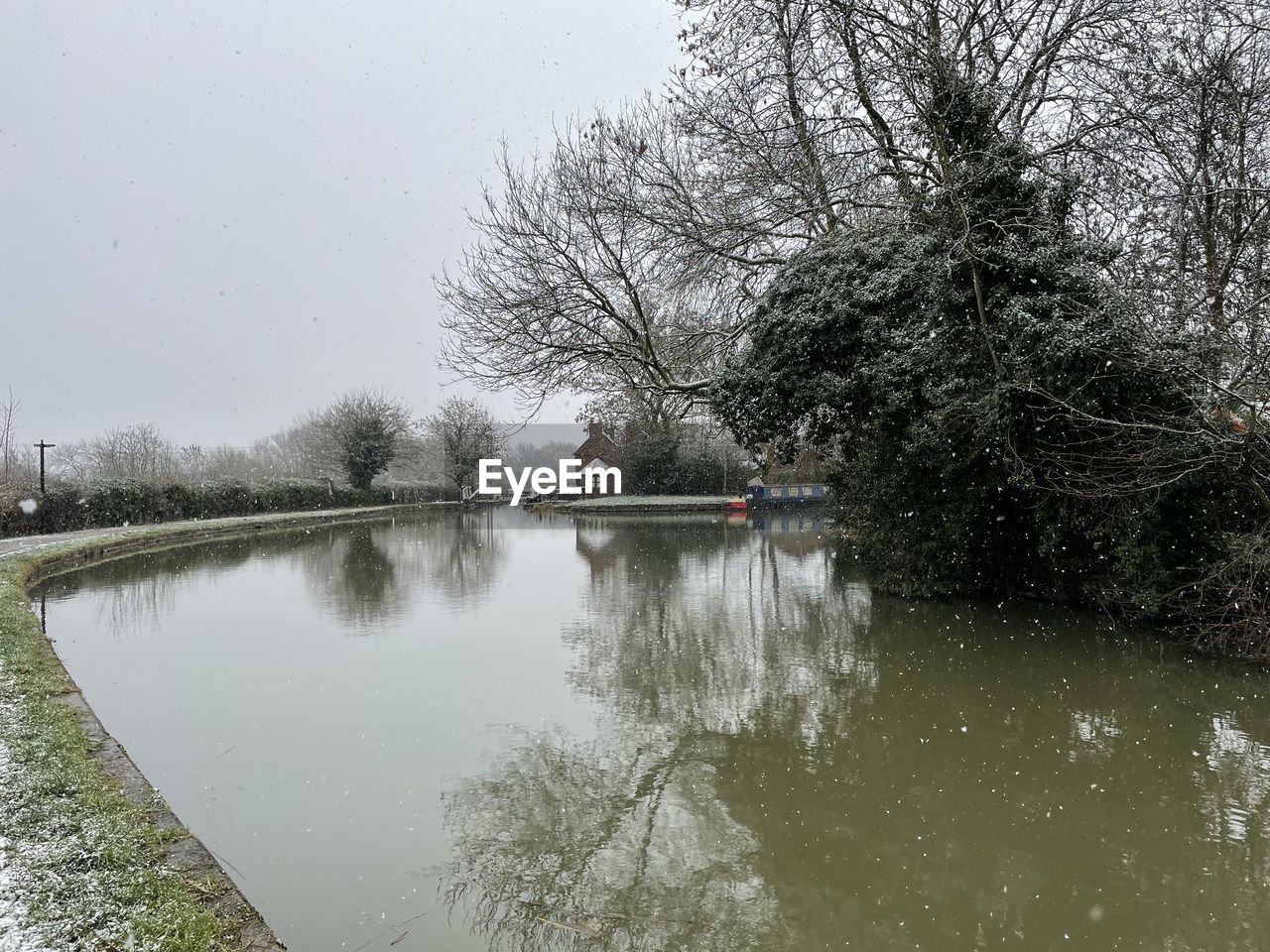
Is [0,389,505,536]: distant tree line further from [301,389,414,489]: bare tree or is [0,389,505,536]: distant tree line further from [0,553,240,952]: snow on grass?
[0,553,240,952]: snow on grass

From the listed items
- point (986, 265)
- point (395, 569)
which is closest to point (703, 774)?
point (986, 265)

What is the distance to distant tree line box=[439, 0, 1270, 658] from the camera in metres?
6.53

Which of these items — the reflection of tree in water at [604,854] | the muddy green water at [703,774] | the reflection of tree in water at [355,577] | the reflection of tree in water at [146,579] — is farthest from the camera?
the reflection of tree in water at [355,577]

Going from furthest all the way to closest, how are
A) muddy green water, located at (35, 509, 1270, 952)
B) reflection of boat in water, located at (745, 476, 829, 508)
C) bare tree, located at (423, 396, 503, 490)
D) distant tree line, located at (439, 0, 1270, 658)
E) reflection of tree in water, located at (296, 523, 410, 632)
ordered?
bare tree, located at (423, 396, 503, 490) → reflection of boat in water, located at (745, 476, 829, 508) → reflection of tree in water, located at (296, 523, 410, 632) → distant tree line, located at (439, 0, 1270, 658) → muddy green water, located at (35, 509, 1270, 952)

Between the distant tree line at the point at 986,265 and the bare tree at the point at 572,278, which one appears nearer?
the distant tree line at the point at 986,265

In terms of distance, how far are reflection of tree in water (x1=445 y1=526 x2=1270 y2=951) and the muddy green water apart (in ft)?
0.06

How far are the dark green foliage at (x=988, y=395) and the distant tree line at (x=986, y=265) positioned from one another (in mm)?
33

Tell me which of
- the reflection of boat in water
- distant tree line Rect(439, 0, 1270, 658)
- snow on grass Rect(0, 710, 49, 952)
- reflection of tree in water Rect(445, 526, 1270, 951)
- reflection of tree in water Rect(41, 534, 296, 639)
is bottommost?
reflection of tree in water Rect(445, 526, 1270, 951)

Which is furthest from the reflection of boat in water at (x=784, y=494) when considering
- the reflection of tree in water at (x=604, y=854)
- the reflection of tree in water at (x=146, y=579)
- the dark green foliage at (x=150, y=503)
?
the reflection of tree in water at (x=604, y=854)

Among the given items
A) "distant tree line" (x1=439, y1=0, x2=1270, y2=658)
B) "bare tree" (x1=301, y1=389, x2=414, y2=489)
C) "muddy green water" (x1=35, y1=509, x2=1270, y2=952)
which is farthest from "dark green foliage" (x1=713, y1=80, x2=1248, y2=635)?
"bare tree" (x1=301, y1=389, x2=414, y2=489)

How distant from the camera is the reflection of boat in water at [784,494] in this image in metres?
32.7

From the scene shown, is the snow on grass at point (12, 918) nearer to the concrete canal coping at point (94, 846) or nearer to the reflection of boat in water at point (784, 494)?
the concrete canal coping at point (94, 846)

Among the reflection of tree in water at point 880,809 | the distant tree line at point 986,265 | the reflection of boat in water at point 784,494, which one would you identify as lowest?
the reflection of tree in water at point 880,809

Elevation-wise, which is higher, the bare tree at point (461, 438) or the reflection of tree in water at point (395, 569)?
the bare tree at point (461, 438)
